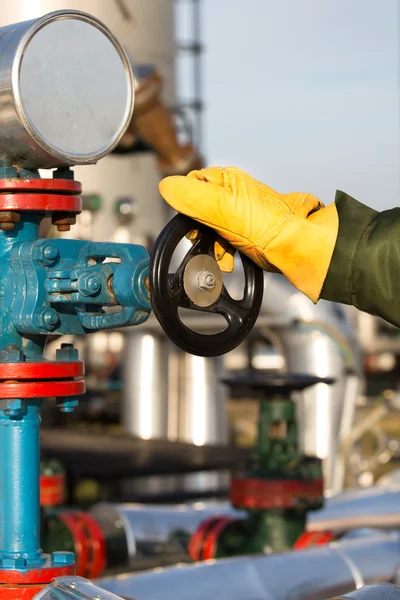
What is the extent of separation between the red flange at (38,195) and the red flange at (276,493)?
1958 millimetres

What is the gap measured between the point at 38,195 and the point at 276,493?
2032mm

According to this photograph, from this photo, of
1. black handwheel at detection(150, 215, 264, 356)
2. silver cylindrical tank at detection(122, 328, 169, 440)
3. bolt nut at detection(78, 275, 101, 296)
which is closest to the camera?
black handwheel at detection(150, 215, 264, 356)

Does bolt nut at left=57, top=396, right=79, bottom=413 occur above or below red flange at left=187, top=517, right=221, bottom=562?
above

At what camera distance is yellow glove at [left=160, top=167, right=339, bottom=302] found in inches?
68.2

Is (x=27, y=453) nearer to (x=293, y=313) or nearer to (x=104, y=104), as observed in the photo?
(x=104, y=104)

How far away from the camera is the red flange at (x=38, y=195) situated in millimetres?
1889

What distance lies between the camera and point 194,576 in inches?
108

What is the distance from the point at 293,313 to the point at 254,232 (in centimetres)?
520

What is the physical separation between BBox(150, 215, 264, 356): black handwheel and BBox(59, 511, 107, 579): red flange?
6.10 ft

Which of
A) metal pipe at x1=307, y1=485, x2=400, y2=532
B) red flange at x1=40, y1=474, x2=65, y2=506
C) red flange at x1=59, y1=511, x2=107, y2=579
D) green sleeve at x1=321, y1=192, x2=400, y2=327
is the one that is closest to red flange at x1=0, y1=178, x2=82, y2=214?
green sleeve at x1=321, y1=192, x2=400, y2=327

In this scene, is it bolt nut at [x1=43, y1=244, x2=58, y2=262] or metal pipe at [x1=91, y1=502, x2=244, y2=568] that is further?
metal pipe at [x1=91, y1=502, x2=244, y2=568]

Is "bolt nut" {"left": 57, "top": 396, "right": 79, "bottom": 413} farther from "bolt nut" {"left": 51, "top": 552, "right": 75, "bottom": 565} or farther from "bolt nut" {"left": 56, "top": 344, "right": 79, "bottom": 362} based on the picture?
"bolt nut" {"left": 51, "top": 552, "right": 75, "bottom": 565}

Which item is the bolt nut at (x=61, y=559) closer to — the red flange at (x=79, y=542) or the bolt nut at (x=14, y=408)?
the bolt nut at (x=14, y=408)

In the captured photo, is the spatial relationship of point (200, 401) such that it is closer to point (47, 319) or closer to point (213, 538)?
point (213, 538)
